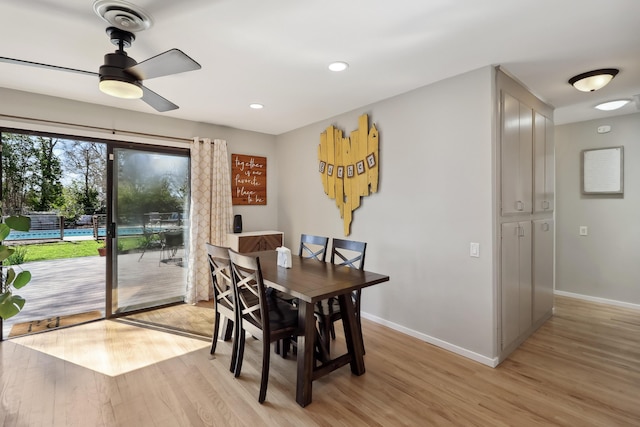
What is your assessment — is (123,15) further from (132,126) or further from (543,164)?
(543,164)

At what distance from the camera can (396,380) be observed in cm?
229

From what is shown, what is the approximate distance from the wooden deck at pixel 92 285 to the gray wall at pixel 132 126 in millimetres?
1334

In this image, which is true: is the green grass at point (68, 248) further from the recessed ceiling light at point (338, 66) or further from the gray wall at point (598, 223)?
the gray wall at point (598, 223)

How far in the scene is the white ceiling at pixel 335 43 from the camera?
70.1 inches

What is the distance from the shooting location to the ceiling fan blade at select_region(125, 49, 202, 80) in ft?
5.51

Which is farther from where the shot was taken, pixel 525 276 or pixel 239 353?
pixel 525 276

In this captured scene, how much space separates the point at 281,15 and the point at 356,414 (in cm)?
256

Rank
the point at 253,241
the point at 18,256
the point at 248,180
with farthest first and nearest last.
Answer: the point at 248,180, the point at 253,241, the point at 18,256

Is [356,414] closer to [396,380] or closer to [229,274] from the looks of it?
[396,380]

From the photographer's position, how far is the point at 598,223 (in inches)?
159

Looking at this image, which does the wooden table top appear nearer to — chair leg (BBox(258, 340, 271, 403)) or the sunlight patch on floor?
chair leg (BBox(258, 340, 271, 403))

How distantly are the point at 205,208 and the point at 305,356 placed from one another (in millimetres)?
2810

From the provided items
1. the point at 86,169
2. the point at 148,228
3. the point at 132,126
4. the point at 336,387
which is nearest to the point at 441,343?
the point at 336,387

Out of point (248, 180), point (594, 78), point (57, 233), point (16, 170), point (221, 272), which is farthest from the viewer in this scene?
point (248, 180)
